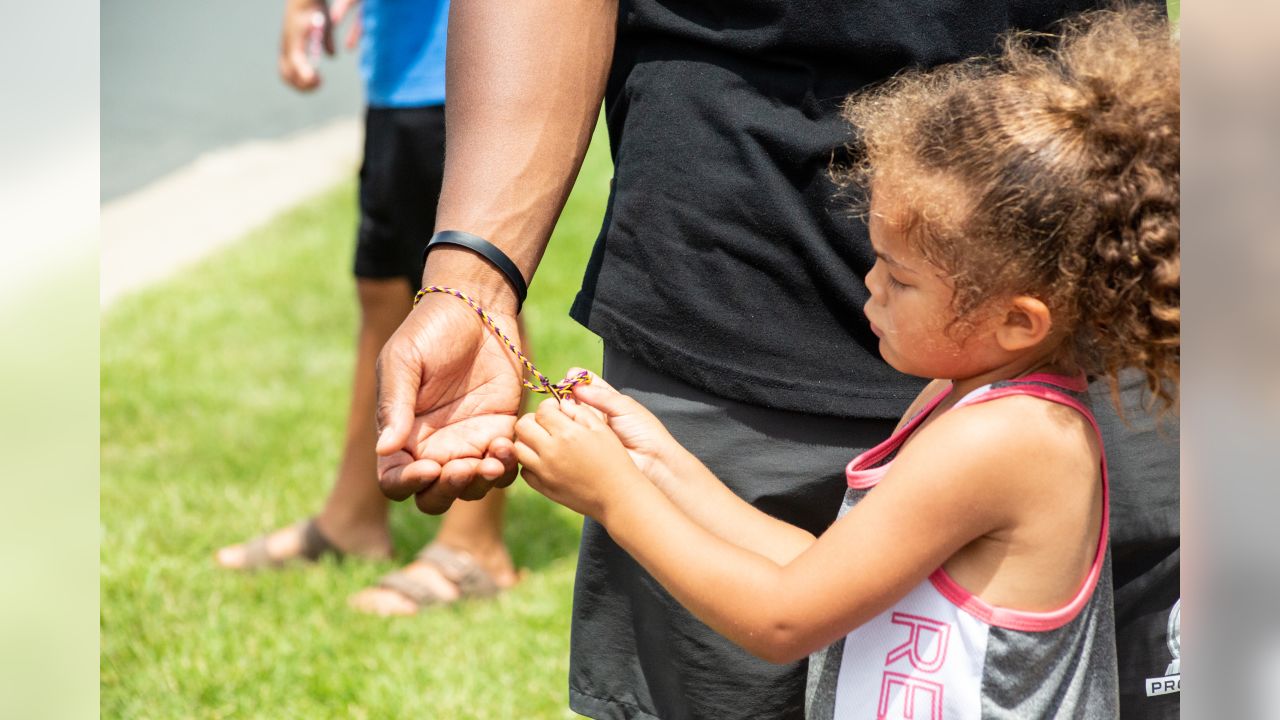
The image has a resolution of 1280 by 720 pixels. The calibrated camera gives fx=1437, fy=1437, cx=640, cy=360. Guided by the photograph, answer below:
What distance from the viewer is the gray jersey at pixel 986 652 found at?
1.46 metres

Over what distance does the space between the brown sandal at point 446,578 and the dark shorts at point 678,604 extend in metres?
1.97

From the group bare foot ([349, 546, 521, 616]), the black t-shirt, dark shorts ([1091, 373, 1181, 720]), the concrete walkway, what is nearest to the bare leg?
bare foot ([349, 546, 521, 616])

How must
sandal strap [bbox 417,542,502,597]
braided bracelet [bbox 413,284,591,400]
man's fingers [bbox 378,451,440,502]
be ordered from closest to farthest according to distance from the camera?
man's fingers [bbox 378,451,440,502] → braided bracelet [bbox 413,284,591,400] → sandal strap [bbox 417,542,502,597]

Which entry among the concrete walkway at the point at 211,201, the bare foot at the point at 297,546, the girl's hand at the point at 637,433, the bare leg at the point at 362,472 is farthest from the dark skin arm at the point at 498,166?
the concrete walkway at the point at 211,201

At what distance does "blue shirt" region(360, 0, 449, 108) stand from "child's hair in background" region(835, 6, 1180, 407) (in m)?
2.36

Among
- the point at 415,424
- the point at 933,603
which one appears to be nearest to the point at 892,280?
the point at 933,603

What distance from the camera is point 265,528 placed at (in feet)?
13.9

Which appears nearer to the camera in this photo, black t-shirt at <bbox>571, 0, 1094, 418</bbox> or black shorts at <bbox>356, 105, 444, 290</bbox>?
black t-shirt at <bbox>571, 0, 1094, 418</bbox>

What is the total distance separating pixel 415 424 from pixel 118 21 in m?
11.3

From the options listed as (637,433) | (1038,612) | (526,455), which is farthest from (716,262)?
(1038,612)

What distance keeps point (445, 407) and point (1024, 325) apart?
64 cm

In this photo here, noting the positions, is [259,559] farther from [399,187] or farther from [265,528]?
[399,187]

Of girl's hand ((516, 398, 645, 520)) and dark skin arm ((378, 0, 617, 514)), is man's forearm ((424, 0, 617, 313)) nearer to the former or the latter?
dark skin arm ((378, 0, 617, 514))

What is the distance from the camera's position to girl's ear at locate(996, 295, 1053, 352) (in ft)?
4.68
